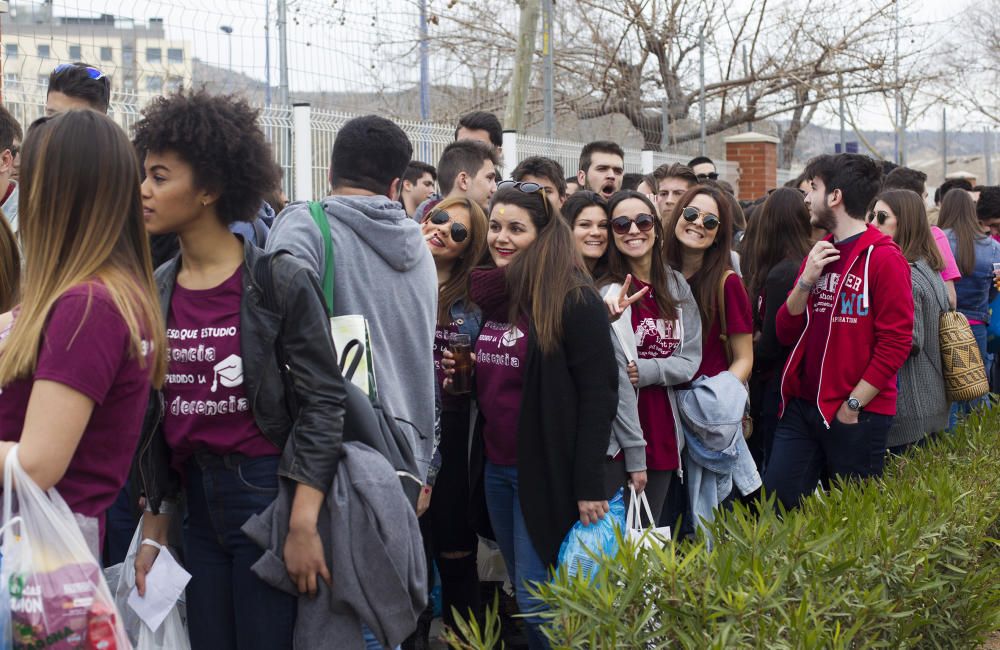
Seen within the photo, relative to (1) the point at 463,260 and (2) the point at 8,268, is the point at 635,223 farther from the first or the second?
(2) the point at 8,268

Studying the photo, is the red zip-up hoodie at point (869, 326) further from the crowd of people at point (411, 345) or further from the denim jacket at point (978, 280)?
the denim jacket at point (978, 280)

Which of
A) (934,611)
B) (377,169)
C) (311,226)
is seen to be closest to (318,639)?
(311,226)

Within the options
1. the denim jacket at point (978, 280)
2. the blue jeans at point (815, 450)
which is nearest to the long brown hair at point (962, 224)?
the denim jacket at point (978, 280)

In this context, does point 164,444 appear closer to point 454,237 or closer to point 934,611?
point 454,237

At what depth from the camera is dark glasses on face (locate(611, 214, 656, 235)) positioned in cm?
480

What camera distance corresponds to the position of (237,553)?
9.56ft

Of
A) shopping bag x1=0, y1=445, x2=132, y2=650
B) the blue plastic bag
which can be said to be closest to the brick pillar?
the blue plastic bag

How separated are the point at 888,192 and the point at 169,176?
4.88m

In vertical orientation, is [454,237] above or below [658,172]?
below

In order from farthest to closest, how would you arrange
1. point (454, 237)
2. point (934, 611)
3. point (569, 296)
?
point (454, 237) → point (569, 296) → point (934, 611)

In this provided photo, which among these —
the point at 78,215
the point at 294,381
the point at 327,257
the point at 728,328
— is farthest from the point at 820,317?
the point at 78,215

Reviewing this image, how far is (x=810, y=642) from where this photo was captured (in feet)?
9.53

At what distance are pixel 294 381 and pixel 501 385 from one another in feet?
5.22

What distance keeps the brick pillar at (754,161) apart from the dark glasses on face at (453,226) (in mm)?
12134
